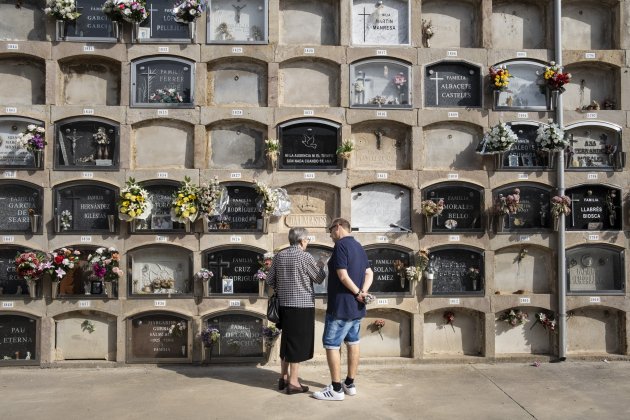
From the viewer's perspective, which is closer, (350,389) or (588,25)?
(350,389)

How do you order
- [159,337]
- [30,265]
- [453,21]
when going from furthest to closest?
1. [453,21]
2. [159,337]
3. [30,265]

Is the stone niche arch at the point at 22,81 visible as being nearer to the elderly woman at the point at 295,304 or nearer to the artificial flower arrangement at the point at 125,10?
the artificial flower arrangement at the point at 125,10

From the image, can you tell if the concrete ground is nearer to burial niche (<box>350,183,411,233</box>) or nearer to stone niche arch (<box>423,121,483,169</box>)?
burial niche (<box>350,183,411,233</box>)

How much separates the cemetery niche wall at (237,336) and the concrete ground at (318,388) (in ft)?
0.62

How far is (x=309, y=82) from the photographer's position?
22.4 feet

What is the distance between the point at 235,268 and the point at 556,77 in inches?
173

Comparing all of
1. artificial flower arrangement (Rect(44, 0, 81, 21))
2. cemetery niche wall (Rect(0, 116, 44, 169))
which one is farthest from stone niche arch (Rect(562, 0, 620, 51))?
cemetery niche wall (Rect(0, 116, 44, 169))

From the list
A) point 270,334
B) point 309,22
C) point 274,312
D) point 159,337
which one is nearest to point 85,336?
point 159,337

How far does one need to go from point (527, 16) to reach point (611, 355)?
14.0 ft

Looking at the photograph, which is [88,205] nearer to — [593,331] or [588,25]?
[593,331]

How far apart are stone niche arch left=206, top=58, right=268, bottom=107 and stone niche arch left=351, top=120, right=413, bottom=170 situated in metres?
1.26

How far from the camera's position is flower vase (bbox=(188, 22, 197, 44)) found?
6.59 m

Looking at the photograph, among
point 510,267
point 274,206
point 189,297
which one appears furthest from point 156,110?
point 510,267

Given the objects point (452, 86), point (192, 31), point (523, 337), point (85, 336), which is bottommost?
point (523, 337)
